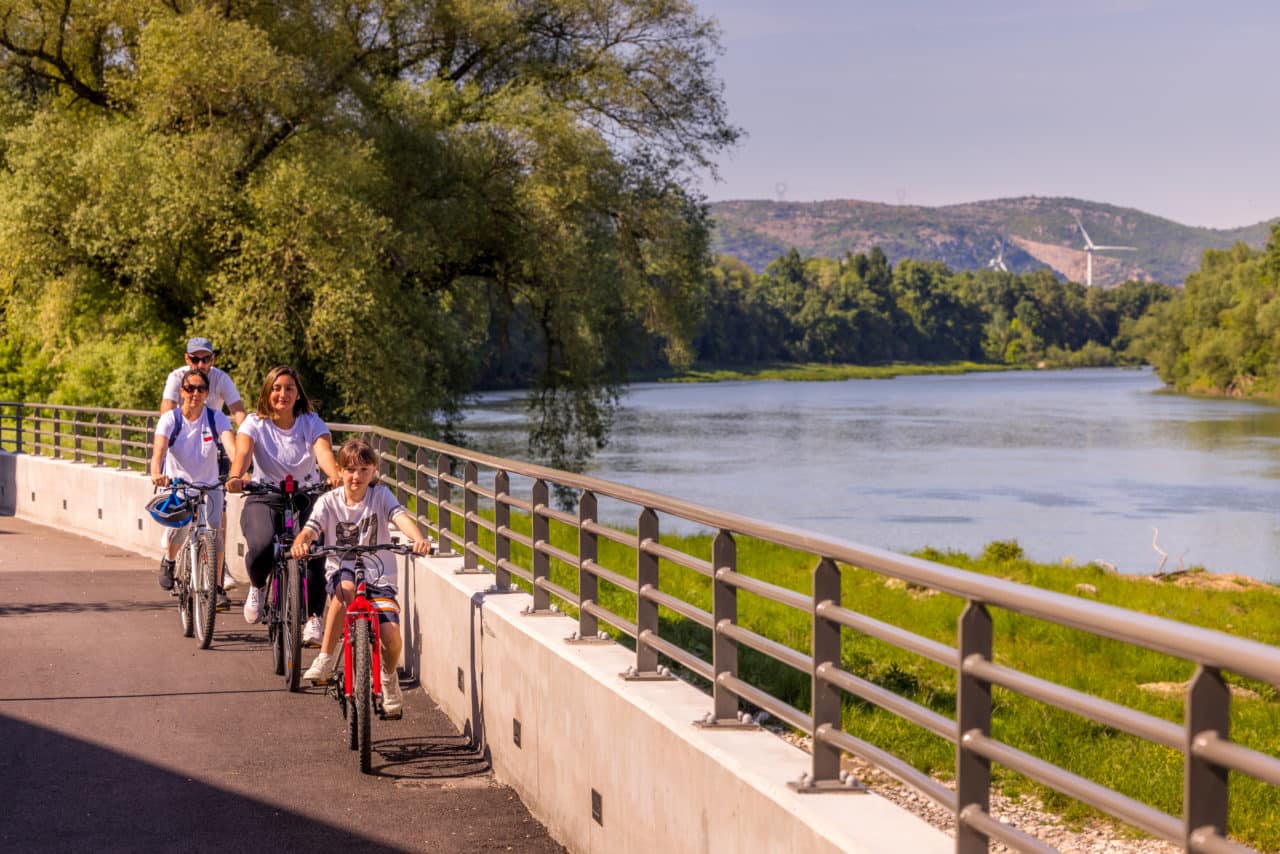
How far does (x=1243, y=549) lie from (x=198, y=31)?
73.1 ft

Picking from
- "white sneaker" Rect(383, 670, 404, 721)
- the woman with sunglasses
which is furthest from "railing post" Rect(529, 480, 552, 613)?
the woman with sunglasses

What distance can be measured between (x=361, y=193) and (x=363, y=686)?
20749mm

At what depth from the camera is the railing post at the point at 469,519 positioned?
30.9ft

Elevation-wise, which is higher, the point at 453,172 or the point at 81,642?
the point at 453,172

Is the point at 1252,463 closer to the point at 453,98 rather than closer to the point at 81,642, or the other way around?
the point at 453,98

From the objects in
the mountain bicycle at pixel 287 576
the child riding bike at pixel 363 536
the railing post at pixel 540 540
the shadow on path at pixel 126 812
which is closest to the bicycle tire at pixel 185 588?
the mountain bicycle at pixel 287 576

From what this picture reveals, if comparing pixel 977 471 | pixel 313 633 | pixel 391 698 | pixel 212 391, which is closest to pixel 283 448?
pixel 313 633

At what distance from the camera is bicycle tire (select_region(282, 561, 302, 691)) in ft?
30.8

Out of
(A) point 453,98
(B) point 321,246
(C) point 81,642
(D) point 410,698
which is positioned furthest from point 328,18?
(D) point 410,698

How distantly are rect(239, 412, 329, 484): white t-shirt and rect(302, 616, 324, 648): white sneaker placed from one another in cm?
97

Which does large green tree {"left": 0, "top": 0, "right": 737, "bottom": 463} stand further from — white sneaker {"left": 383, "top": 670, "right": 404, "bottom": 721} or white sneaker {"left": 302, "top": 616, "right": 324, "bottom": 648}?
white sneaker {"left": 383, "top": 670, "right": 404, "bottom": 721}

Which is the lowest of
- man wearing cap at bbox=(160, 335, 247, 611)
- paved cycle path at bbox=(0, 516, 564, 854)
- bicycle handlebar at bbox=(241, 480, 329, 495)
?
paved cycle path at bbox=(0, 516, 564, 854)

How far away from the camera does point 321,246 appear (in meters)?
26.6

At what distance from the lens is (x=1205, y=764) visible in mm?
2623
